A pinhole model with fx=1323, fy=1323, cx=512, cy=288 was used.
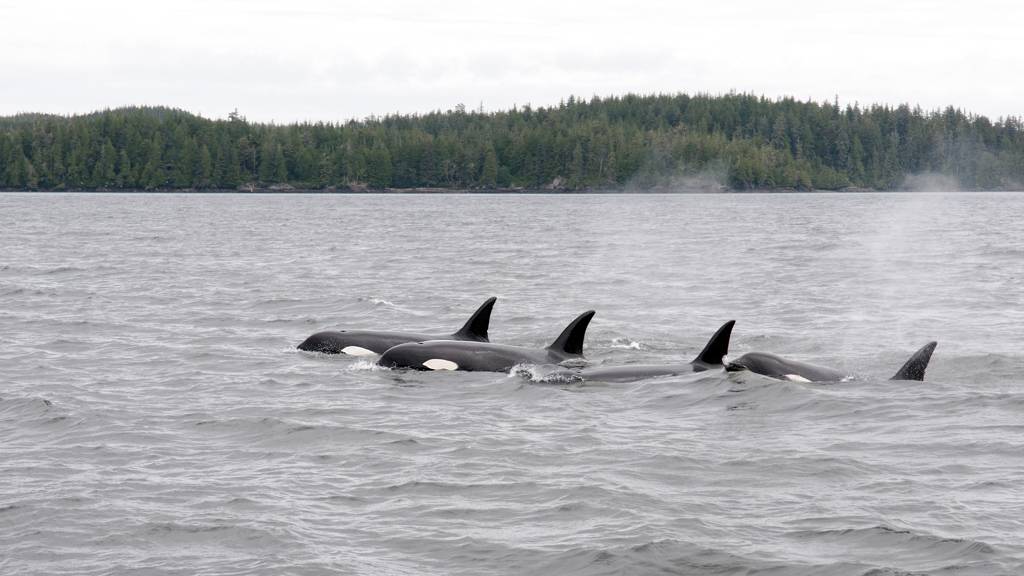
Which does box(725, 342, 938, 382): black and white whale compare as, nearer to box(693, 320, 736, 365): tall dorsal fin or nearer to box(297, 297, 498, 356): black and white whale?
box(693, 320, 736, 365): tall dorsal fin

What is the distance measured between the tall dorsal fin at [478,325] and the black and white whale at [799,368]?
4.23 metres

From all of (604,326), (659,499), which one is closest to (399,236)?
(604,326)

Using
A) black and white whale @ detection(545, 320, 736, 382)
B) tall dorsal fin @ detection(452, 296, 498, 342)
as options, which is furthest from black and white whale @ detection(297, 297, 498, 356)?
black and white whale @ detection(545, 320, 736, 382)

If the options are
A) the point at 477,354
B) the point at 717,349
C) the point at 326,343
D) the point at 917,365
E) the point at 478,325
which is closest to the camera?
the point at 917,365

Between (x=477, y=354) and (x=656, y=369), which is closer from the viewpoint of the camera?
(x=656, y=369)

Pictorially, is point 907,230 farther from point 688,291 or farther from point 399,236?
Answer: point 688,291

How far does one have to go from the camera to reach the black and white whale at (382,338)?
19.5 m

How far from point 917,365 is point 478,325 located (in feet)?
20.7

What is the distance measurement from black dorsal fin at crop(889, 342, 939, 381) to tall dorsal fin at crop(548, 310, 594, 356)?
13.7 ft

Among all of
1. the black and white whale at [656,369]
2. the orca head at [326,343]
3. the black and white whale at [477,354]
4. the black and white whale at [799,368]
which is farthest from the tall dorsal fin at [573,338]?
the orca head at [326,343]

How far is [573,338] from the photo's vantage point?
18.3 m

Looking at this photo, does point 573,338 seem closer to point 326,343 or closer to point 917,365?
point 326,343

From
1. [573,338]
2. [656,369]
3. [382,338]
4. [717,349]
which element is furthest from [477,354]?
[717,349]

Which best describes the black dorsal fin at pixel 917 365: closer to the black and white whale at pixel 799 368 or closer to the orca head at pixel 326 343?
the black and white whale at pixel 799 368
